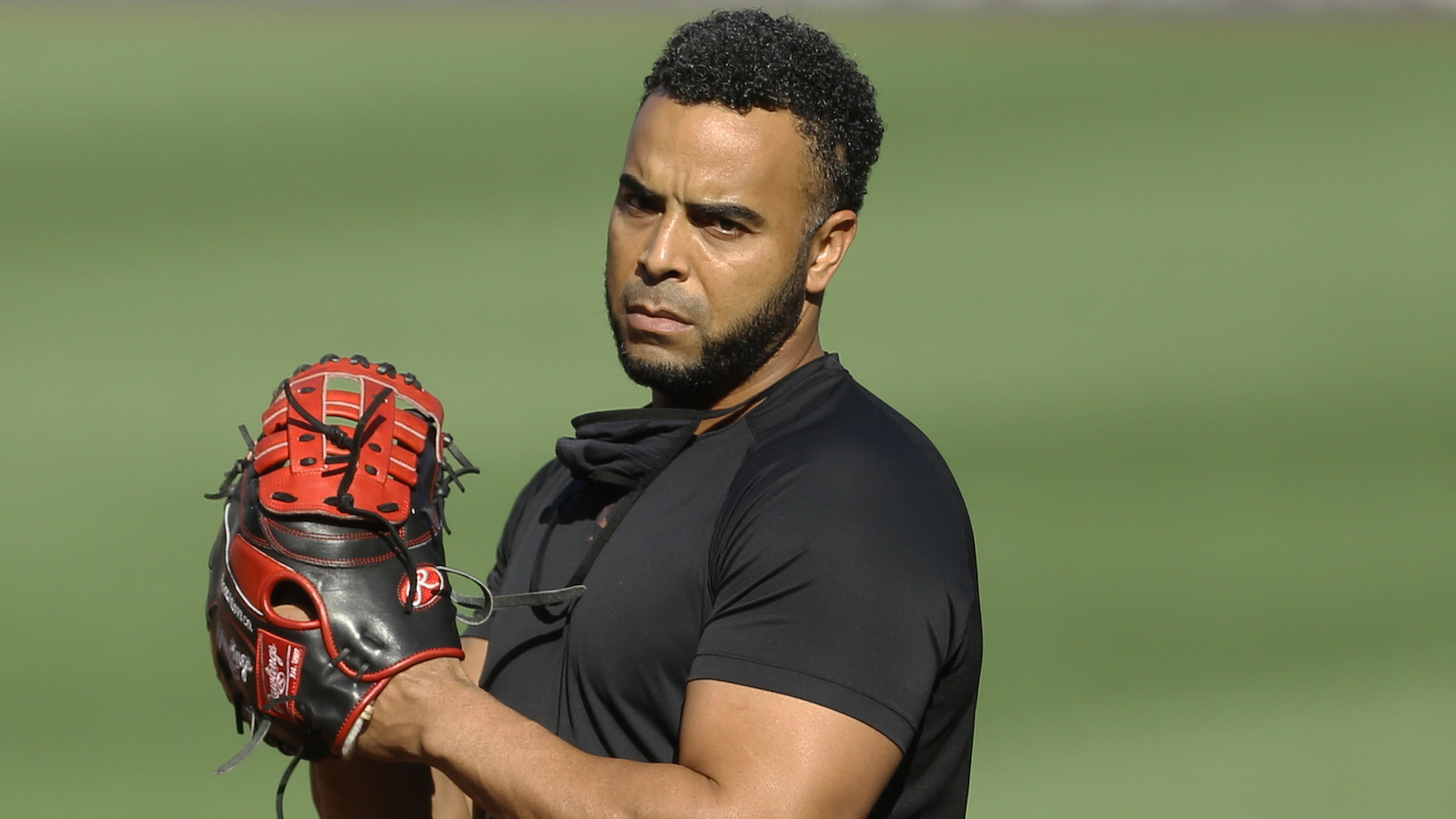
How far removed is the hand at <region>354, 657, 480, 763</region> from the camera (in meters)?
1.83

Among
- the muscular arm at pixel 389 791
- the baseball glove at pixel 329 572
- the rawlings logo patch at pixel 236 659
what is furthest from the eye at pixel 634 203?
the rawlings logo patch at pixel 236 659

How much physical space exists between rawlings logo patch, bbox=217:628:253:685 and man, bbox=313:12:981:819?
21cm

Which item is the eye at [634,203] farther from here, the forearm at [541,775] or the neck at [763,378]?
the forearm at [541,775]

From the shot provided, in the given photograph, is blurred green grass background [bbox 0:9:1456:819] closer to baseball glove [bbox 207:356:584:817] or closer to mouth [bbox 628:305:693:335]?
baseball glove [bbox 207:356:584:817]

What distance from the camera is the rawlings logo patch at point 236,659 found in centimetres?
197

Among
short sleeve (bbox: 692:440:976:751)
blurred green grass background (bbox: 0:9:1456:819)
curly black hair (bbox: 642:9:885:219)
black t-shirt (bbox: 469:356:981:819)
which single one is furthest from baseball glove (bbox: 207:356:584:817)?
blurred green grass background (bbox: 0:9:1456:819)

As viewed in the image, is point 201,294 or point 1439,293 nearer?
point 201,294

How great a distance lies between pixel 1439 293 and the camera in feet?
19.1

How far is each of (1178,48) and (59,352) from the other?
4.80 metres

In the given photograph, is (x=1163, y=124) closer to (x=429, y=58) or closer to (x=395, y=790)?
(x=429, y=58)

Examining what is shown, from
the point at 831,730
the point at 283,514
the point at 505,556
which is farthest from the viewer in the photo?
the point at 505,556

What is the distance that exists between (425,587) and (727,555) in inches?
16.9

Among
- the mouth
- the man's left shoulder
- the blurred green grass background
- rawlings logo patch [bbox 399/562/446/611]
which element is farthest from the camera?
the blurred green grass background

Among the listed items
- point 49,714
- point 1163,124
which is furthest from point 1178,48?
point 49,714
